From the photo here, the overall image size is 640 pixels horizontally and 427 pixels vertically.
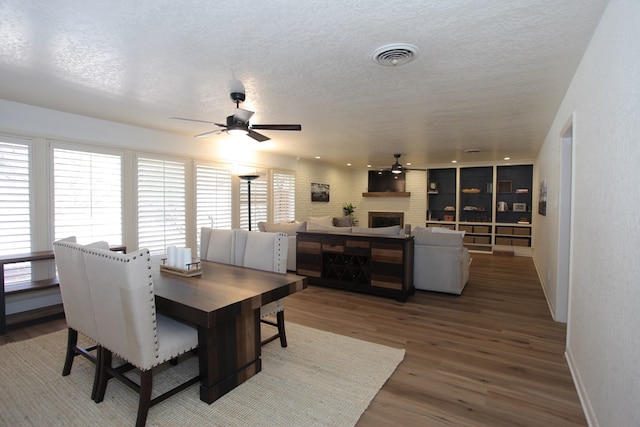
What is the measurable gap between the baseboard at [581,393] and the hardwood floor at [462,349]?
39 millimetres

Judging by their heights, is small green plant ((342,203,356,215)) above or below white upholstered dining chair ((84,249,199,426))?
above

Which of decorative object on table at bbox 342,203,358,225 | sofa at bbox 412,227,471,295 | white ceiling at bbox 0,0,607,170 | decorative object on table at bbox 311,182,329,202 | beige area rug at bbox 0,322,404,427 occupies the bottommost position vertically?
beige area rug at bbox 0,322,404,427

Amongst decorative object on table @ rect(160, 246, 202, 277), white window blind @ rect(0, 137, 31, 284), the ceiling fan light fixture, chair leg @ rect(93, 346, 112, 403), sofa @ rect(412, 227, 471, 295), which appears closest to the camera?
chair leg @ rect(93, 346, 112, 403)

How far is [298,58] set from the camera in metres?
2.46

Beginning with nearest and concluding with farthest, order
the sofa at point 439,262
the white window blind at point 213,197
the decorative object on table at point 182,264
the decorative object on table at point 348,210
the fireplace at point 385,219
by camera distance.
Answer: the decorative object on table at point 182,264 < the sofa at point 439,262 < the white window blind at point 213,197 < the fireplace at point 385,219 < the decorative object on table at point 348,210

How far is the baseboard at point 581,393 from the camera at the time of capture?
192cm

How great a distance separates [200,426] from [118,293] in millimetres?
928

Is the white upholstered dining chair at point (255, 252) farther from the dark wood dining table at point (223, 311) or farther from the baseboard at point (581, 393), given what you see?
the baseboard at point (581, 393)

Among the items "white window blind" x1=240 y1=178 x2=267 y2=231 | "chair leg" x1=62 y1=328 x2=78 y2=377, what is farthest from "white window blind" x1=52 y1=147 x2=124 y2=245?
"white window blind" x1=240 y1=178 x2=267 y2=231

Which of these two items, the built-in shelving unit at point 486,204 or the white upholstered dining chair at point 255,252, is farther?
the built-in shelving unit at point 486,204

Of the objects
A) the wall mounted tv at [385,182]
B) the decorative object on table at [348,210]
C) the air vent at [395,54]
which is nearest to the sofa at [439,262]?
the air vent at [395,54]

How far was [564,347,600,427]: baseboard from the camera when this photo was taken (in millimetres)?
1918

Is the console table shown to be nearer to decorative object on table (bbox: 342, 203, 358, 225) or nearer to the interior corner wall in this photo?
the interior corner wall

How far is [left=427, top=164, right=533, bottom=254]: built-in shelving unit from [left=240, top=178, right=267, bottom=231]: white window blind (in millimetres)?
4992
